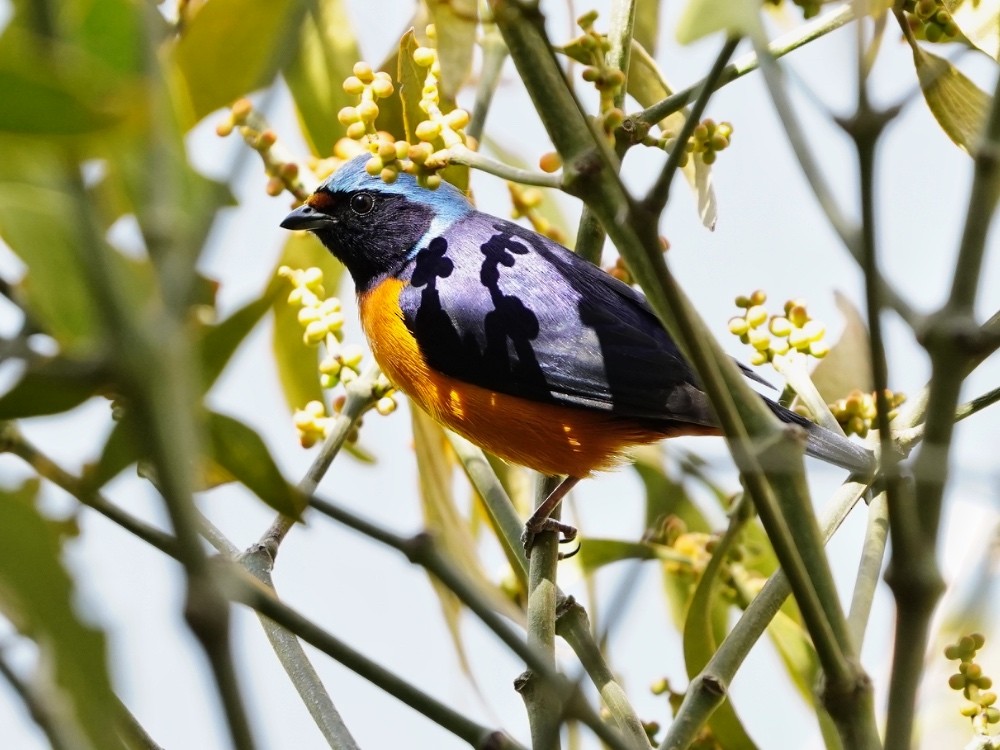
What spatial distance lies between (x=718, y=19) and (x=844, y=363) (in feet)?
5.30

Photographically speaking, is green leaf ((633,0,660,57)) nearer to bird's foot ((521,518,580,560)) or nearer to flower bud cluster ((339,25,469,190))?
flower bud cluster ((339,25,469,190))

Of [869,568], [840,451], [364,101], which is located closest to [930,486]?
[869,568]

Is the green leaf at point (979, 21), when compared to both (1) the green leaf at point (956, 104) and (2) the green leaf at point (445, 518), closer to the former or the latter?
(1) the green leaf at point (956, 104)

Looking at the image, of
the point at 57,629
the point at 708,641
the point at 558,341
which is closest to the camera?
the point at 57,629

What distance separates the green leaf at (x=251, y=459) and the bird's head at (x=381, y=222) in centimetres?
259

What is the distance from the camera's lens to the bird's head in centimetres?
402

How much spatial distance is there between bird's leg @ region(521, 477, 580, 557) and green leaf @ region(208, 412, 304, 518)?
1176mm

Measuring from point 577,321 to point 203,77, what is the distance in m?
1.86

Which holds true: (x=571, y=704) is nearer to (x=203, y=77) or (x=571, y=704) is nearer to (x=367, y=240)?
(x=203, y=77)

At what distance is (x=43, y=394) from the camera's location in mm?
1306

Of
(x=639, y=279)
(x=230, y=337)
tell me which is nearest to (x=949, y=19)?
(x=639, y=279)

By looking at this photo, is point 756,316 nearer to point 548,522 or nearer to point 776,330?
point 776,330

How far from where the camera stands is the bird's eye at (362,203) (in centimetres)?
405

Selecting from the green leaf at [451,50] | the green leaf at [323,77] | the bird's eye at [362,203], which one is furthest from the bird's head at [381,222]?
the green leaf at [451,50]
